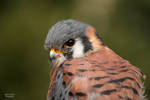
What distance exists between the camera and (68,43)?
3.39m

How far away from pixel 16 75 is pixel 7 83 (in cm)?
24

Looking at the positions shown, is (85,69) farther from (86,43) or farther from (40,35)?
(40,35)

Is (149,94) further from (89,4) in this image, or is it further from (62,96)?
(62,96)

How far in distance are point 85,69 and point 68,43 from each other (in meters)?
0.53

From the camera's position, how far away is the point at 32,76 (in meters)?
6.72

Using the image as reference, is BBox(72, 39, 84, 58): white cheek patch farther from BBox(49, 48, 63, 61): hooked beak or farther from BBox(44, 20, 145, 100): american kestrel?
BBox(49, 48, 63, 61): hooked beak

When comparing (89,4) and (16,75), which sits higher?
(89,4)

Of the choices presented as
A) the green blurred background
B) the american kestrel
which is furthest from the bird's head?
the green blurred background

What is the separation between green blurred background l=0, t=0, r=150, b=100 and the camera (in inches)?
263

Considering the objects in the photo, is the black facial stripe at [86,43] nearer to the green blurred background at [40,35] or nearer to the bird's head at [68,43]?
the bird's head at [68,43]

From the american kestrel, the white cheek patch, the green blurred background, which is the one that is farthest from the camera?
the green blurred background

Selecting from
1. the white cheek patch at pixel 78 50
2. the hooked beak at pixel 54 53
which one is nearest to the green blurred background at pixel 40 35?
the hooked beak at pixel 54 53

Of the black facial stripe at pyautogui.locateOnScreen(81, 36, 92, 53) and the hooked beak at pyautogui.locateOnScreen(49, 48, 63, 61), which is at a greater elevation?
the black facial stripe at pyautogui.locateOnScreen(81, 36, 92, 53)

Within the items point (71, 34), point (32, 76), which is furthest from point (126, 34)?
point (71, 34)
